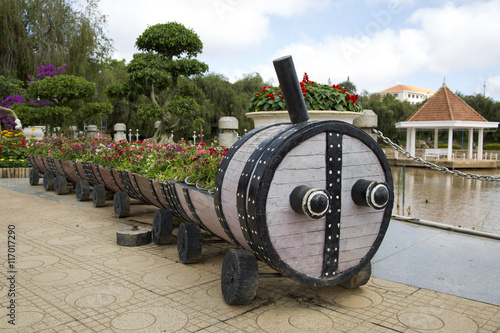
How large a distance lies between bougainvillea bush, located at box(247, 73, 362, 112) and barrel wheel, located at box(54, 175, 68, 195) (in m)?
5.78

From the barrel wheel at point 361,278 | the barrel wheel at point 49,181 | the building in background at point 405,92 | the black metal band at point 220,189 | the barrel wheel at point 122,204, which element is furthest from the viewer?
the building in background at point 405,92

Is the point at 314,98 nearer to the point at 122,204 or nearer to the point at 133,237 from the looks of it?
the point at 133,237

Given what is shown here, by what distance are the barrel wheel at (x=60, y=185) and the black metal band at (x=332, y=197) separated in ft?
25.2

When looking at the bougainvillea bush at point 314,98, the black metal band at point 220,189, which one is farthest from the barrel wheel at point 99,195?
the black metal band at point 220,189

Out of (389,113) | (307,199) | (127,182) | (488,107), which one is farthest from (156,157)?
(488,107)

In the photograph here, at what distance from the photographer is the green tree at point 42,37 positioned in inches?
774

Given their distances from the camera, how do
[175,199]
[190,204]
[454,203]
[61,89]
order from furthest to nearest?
[61,89]
[454,203]
[175,199]
[190,204]

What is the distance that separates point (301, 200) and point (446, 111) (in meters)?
27.1

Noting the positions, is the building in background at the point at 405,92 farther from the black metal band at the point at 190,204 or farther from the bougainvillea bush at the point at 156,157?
the black metal band at the point at 190,204

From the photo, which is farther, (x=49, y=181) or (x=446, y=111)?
(x=446, y=111)

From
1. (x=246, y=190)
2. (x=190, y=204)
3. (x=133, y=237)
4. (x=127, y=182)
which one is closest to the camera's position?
A: (x=246, y=190)

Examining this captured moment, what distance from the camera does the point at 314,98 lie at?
4902mm

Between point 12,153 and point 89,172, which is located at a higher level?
point 12,153

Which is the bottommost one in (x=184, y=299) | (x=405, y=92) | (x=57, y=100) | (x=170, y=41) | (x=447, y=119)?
(x=184, y=299)
